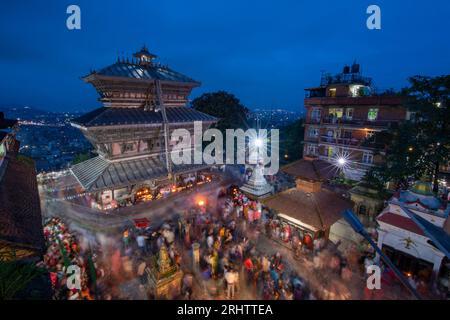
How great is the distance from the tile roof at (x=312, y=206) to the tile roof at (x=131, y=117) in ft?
31.9

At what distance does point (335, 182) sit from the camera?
24859mm

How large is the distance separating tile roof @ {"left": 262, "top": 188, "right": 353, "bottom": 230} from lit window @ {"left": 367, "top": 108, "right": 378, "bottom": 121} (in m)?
16.8

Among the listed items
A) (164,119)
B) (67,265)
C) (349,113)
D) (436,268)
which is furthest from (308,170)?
(349,113)

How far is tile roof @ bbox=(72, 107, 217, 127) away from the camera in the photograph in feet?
46.3

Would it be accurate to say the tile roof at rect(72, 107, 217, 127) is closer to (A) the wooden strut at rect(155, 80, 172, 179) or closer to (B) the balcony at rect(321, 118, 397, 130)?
(A) the wooden strut at rect(155, 80, 172, 179)

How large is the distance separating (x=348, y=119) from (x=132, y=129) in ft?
83.2

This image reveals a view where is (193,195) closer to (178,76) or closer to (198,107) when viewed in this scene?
(178,76)

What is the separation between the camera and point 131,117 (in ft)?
51.0

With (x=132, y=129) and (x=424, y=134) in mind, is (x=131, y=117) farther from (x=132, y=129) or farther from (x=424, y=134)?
(x=424, y=134)

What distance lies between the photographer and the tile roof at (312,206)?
1167cm

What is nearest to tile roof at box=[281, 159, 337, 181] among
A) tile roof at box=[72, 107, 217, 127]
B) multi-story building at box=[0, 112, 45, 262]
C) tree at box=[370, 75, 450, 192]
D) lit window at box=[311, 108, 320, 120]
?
tree at box=[370, 75, 450, 192]

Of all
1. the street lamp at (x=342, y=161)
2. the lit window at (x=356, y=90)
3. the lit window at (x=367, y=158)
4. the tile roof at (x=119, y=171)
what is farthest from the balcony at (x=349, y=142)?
the tile roof at (x=119, y=171)

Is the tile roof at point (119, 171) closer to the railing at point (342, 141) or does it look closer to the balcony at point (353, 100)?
the railing at point (342, 141)
